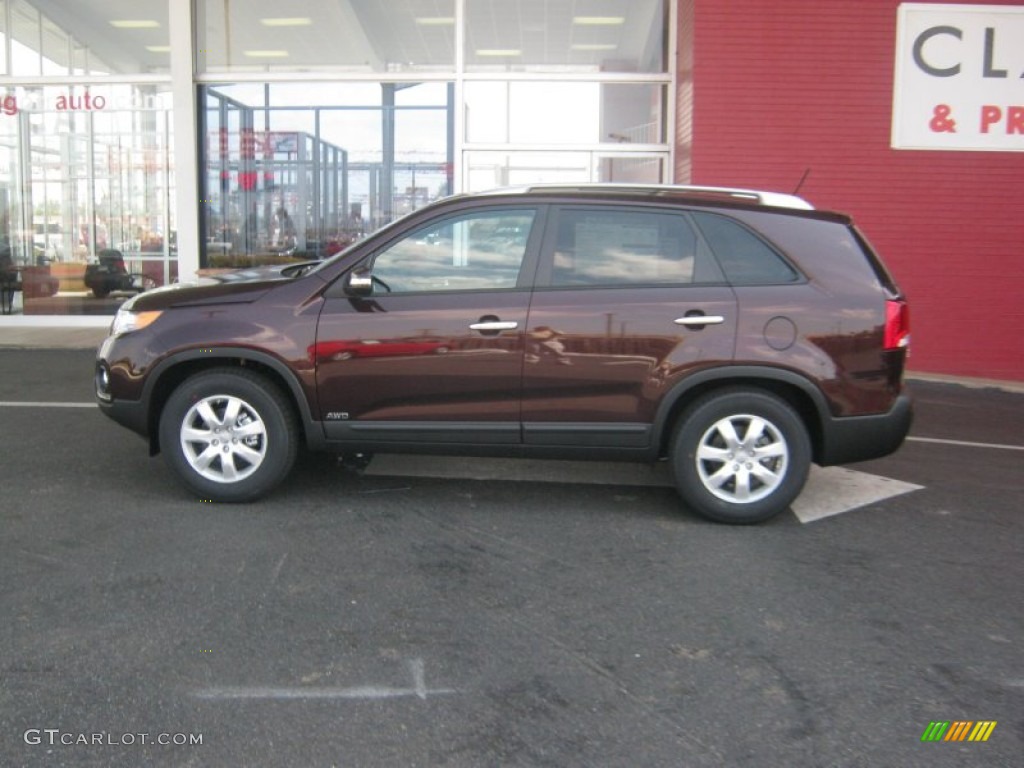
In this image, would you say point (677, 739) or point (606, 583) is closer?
point (677, 739)

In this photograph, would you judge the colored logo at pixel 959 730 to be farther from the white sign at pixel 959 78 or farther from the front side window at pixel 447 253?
the white sign at pixel 959 78

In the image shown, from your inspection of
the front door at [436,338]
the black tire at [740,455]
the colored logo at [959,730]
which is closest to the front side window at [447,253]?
the front door at [436,338]

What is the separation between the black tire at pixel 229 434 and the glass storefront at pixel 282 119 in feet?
26.8

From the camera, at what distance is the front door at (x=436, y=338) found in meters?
5.15

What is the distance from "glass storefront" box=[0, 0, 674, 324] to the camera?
12.8 meters

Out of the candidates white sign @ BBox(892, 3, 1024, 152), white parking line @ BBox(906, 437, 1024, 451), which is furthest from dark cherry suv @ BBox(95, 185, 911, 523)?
white sign @ BBox(892, 3, 1024, 152)

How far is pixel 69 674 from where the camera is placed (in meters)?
3.40

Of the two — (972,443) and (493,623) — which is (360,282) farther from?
(972,443)

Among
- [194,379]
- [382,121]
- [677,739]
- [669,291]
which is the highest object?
[382,121]

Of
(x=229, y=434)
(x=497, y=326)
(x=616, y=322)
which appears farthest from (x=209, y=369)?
(x=616, y=322)

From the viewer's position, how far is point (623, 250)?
206 inches

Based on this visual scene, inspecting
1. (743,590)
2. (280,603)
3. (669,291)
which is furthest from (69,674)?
(669,291)

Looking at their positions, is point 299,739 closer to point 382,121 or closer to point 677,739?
point 677,739

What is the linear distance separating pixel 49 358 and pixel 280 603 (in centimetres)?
817
